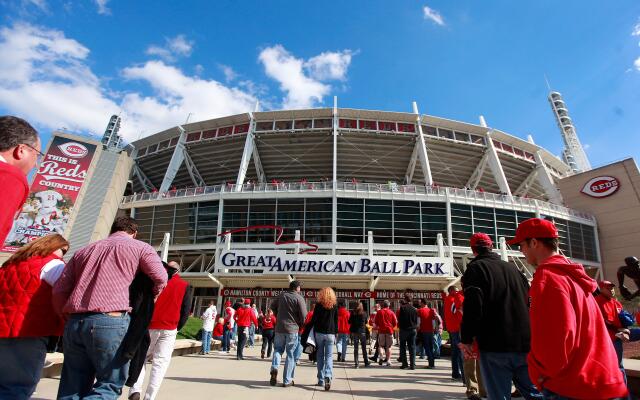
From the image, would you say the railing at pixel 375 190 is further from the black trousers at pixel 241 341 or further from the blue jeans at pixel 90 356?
the blue jeans at pixel 90 356

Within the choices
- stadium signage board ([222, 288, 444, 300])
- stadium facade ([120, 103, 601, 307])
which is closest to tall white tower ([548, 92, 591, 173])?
stadium facade ([120, 103, 601, 307])

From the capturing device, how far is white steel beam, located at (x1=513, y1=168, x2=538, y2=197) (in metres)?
42.0

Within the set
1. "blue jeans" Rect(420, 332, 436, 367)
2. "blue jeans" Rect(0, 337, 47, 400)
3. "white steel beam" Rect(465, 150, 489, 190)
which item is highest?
"white steel beam" Rect(465, 150, 489, 190)

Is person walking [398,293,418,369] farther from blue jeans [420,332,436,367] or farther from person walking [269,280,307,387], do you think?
person walking [269,280,307,387]

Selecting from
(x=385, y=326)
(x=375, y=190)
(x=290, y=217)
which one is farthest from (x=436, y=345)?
(x=290, y=217)

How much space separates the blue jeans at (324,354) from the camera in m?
6.50

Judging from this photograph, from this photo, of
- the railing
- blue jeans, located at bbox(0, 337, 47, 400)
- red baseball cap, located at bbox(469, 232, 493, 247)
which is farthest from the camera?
the railing

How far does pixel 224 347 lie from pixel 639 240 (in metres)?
38.2

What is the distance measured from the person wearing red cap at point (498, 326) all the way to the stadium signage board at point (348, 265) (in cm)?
2177

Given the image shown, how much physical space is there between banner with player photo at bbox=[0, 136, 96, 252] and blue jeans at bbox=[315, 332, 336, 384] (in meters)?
31.0

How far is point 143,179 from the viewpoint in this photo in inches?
1725

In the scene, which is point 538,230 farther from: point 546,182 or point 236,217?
point 546,182

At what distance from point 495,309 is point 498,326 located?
14cm

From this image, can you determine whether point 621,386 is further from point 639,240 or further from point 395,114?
point 639,240
